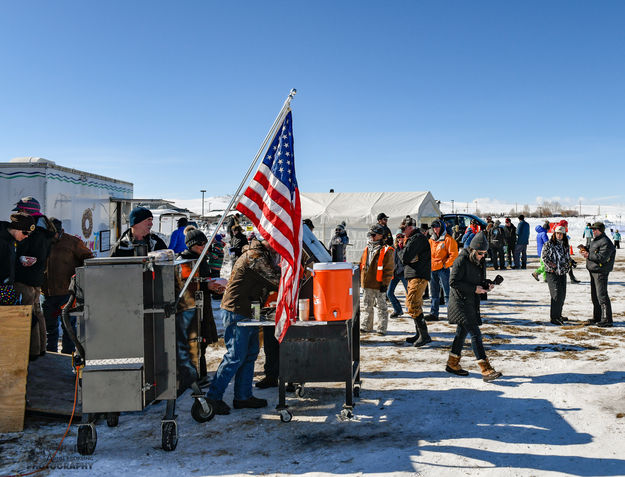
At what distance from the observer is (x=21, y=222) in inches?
215

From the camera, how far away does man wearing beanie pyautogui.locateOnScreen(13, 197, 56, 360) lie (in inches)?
238

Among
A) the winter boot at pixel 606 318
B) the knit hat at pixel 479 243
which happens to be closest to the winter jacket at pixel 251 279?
the knit hat at pixel 479 243

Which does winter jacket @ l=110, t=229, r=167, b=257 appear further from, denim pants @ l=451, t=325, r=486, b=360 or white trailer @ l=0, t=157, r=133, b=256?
white trailer @ l=0, t=157, r=133, b=256

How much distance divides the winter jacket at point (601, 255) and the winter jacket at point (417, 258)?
2.99m

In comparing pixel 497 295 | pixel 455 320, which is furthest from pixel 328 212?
pixel 455 320

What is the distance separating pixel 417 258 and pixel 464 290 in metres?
2.13

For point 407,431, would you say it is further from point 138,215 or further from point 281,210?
point 138,215

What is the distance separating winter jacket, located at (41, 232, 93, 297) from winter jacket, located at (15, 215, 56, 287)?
0.25 metres

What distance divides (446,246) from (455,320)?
4034 mm

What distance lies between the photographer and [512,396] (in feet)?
17.7

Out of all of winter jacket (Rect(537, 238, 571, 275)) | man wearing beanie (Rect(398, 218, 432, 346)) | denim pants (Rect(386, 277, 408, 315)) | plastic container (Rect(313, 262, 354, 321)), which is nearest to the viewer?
plastic container (Rect(313, 262, 354, 321))

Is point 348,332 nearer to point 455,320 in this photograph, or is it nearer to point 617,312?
point 455,320

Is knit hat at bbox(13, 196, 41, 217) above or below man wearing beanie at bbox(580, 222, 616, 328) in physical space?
above

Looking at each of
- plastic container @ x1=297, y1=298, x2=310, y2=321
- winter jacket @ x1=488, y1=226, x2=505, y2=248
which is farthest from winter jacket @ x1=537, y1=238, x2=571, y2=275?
winter jacket @ x1=488, y1=226, x2=505, y2=248
